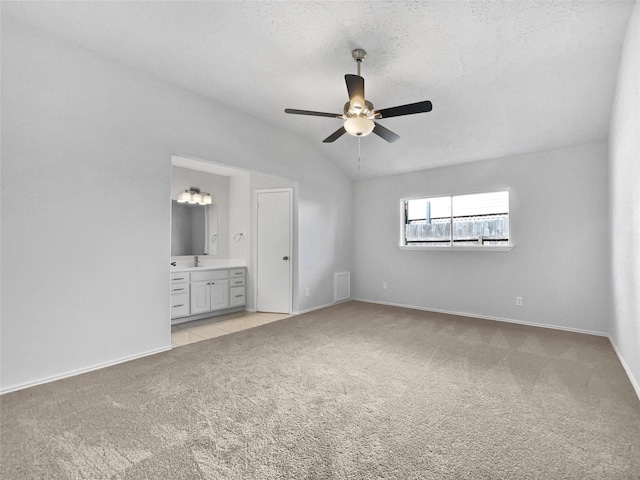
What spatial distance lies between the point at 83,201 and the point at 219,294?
260 centimetres

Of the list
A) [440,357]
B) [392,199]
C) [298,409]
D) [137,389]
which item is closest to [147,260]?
[137,389]

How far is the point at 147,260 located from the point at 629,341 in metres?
4.56

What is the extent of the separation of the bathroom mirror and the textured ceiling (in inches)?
84.4

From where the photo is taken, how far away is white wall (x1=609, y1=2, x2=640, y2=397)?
227cm

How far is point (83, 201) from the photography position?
277 cm

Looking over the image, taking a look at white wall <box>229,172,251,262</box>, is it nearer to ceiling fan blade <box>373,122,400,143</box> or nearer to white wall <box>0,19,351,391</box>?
white wall <box>0,19,351,391</box>

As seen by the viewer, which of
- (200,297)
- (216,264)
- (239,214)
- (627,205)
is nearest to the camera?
(627,205)

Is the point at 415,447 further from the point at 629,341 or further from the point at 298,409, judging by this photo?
the point at 629,341

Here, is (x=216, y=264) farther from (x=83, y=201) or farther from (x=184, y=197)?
(x=83, y=201)

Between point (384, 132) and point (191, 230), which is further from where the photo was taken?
point (191, 230)

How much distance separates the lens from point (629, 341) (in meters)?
2.66

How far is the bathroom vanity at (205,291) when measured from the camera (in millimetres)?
4477

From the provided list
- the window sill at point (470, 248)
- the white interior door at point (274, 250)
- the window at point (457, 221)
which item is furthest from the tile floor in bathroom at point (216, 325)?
the window at point (457, 221)

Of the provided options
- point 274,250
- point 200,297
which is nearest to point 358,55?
point 274,250
